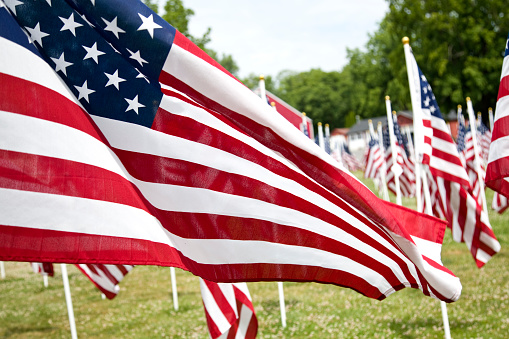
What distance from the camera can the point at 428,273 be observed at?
315 centimetres

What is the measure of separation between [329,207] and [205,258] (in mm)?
799

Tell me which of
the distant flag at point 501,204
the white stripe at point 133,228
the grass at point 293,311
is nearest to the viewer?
the white stripe at point 133,228

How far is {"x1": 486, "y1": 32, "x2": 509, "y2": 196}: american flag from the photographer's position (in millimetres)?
4547

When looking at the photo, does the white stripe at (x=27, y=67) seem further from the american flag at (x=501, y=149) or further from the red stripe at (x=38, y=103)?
the american flag at (x=501, y=149)

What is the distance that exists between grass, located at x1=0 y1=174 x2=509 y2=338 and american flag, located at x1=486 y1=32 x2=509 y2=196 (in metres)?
3.31

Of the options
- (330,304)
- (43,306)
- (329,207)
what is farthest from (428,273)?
(43,306)

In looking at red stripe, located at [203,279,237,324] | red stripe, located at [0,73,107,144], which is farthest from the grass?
red stripe, located at [0,73,107,144]

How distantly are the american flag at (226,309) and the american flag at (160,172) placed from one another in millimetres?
1834

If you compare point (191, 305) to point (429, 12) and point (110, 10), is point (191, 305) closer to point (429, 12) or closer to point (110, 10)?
point (110, 10)

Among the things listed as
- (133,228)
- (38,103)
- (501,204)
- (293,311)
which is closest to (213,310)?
(133,228)

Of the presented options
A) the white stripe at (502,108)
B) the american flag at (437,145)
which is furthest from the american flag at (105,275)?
the white stripe at (502,108)

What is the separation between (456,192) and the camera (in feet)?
23.5

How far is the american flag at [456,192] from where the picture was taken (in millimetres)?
6715

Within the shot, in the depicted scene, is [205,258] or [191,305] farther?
[191,305]
